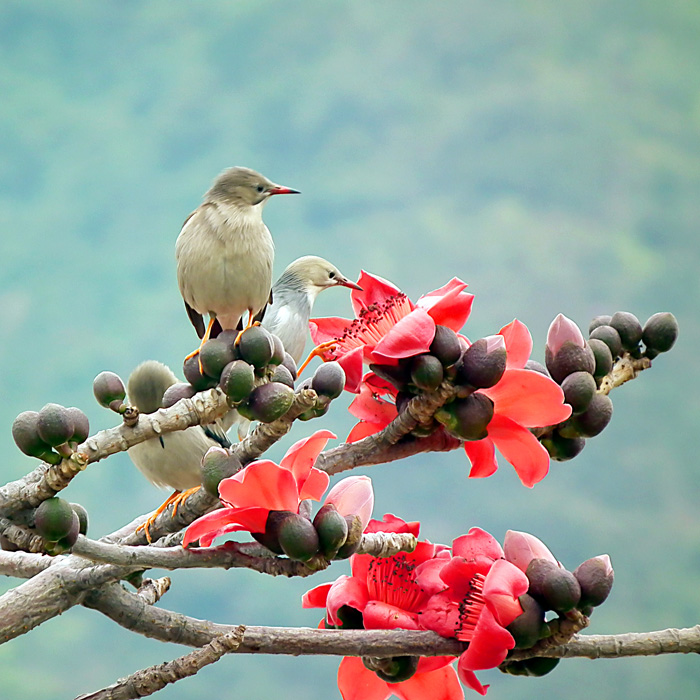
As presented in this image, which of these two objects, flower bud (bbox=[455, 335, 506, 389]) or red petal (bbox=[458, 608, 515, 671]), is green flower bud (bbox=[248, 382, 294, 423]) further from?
red petal (bbox=[458, 608, 515, 671])

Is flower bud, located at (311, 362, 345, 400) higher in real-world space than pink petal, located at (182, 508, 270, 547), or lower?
higher

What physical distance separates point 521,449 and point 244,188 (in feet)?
4.58

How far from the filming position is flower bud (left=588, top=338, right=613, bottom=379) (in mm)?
1387

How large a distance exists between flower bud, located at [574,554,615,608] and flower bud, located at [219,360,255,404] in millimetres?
508

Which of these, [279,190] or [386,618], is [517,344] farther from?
[279,190]

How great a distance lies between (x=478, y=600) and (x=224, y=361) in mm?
481

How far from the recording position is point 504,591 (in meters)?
1.12

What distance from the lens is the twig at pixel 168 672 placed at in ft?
3.50

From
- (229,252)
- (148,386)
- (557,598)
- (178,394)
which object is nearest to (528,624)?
(557,598)

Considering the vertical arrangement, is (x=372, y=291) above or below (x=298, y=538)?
above

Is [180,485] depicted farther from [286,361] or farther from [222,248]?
[286,361]

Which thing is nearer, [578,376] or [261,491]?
[261,491]

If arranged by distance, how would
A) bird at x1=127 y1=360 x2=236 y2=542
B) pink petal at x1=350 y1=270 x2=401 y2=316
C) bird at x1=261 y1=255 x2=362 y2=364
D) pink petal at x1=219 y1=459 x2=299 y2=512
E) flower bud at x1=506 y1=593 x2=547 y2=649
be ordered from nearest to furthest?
pink petal at x1=219 y1=459 x2=299 y2=512 < flower bud at x1=506 y1=593 x2=547 y2=649 < pink petal at x1=350 y1=270 x2=401 y2=316 < bird at x1=127 y1=360 x2=236 y2=542 < bird at x1=261 y1=255 x2=362 y2=364

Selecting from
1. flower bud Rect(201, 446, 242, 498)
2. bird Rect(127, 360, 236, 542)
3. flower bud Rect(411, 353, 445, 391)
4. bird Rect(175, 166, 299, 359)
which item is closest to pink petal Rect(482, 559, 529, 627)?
flower bud Rect(411, 353, 445, 391)
